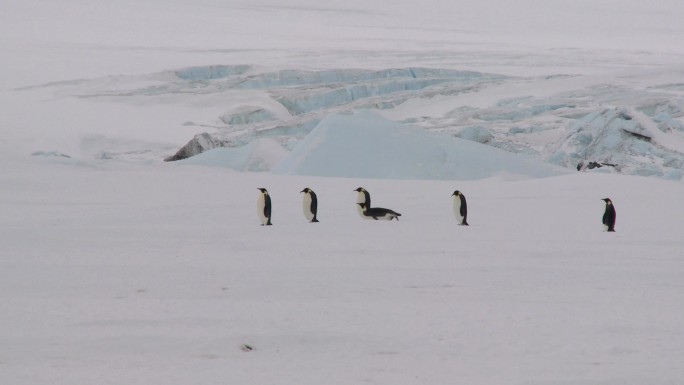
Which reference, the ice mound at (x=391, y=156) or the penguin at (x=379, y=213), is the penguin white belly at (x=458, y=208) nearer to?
the penguin at (x=379, y=213)

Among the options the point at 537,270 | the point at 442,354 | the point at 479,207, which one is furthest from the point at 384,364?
the point at 479,207

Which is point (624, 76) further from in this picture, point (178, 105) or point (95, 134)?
point (95, 134)

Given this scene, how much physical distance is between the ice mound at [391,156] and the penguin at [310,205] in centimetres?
541

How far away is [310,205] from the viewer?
27.3 feet

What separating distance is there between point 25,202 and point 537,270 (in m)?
5.85

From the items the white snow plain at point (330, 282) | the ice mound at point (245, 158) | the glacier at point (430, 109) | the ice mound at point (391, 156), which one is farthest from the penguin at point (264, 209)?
the ice mound at point (245, 158)

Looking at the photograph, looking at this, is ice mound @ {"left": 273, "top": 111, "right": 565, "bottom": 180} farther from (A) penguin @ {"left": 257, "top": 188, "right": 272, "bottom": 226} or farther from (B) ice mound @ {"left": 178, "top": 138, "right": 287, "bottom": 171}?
(A) penguin @ {"left": 257, "top": 188, "right": 272, "bottom": 226}

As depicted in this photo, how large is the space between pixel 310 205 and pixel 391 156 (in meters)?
6.14

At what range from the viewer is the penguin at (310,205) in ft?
27.1

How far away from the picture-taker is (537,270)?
539 centimetres

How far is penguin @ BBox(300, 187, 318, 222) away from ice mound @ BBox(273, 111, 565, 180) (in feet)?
17.7

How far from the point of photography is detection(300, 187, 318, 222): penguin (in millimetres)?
8258

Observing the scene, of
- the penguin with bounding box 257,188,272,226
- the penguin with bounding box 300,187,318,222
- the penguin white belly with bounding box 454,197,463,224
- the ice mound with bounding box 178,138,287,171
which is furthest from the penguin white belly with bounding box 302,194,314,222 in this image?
the ice mound with bounding box 178,138,287,171

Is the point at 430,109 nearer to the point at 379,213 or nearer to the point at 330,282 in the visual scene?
the point at 379,213
